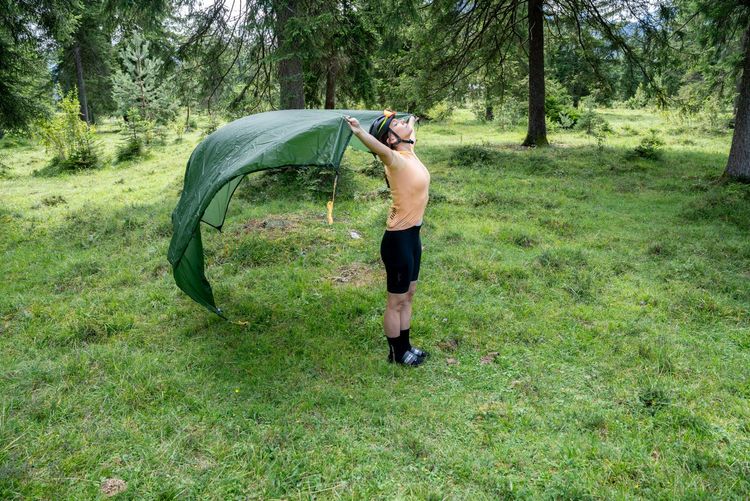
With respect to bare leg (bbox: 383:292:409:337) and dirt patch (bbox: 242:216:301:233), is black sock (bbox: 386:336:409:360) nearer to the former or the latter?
bare leg (bbox: 383:292:409:337)

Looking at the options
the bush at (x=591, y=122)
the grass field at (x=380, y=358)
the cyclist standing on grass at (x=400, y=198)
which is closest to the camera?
the grass field at (x=380, y=358)

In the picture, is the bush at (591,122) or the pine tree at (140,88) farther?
the pine tree at (140,88)

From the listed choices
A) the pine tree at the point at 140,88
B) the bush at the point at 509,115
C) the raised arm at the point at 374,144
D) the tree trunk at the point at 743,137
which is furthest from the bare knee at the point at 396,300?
the pine tree at the point at 140,88

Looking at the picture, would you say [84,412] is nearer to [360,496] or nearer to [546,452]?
[360,496]

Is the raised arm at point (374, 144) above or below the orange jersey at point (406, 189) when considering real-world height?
above

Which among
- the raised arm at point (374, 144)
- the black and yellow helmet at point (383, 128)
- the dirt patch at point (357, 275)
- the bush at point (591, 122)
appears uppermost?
the bush at point (591, 122)

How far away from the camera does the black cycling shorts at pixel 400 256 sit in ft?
13.7

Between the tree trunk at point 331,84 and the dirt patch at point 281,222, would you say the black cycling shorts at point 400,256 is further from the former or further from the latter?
the tree trunk at point 331,84

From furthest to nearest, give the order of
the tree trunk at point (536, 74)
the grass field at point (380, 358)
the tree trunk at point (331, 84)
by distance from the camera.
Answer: the tree trunk at point (536, 74) → the tree trunk at point (331, 84) → the grass field at point (380, 358)

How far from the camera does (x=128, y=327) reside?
17.7 feet

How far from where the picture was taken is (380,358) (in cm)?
473

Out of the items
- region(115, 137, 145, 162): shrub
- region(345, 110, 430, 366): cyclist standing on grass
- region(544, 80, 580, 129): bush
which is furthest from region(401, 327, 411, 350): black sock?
region(544, 80, 580, 129): bush

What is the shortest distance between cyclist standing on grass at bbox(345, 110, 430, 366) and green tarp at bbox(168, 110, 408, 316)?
42 cm

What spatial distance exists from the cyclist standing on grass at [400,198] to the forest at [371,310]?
35.5 inches
